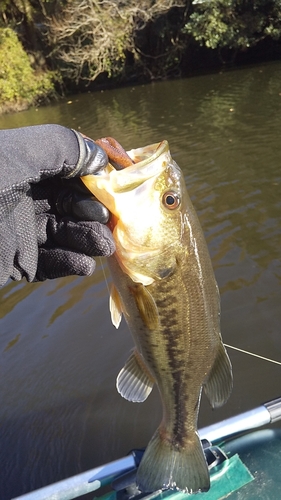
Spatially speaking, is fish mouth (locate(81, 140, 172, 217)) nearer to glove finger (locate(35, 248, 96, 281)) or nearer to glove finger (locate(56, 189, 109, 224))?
glove finger (locate(56, 189, 109, 224))

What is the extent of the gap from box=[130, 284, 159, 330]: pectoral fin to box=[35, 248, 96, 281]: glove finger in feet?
0.78

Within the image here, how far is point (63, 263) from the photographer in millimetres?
2152

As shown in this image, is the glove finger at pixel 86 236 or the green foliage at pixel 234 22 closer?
the glove finger at pixel 86 236

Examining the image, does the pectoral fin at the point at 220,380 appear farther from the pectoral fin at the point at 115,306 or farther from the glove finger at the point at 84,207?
the glove finger at the point at 84,207

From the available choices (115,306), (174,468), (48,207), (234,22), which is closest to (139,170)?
(48,207)

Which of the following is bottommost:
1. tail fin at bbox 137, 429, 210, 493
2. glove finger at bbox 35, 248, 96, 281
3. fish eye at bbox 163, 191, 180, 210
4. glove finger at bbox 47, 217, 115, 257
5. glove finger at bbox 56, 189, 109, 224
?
tail fin at bbox 137, 429, 210, 493

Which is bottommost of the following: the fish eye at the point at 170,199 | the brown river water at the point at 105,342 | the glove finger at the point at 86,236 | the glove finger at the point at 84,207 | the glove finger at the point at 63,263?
the brown river water at the point at 105,342

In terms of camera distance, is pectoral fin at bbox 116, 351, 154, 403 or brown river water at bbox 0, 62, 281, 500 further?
brown river water at bbox 0, 62, 281, 500

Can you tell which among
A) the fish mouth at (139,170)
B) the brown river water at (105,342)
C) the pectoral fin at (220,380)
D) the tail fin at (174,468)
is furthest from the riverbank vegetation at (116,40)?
the tail fin at (174,468)

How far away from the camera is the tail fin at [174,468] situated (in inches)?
88.8

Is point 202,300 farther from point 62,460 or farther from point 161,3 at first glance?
point 161,3

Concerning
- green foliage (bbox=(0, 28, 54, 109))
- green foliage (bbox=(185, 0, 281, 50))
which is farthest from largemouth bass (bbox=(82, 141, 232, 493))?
A: green foliage (bbox=(0, 28, 54, 109))

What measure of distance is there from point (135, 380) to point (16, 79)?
25.4m

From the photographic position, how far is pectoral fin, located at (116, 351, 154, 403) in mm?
2488
